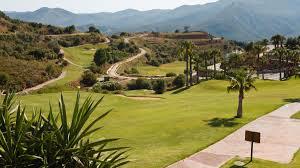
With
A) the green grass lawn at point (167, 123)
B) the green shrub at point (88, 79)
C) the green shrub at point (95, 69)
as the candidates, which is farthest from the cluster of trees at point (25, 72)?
the green grass lawn at point (167, 123)

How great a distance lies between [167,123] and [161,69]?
103560 mm

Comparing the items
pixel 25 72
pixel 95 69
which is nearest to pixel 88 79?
pixel 25 72

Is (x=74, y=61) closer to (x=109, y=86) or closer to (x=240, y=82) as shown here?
(x=109, y=86)

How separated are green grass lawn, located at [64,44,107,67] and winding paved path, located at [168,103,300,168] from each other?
88.4 metres

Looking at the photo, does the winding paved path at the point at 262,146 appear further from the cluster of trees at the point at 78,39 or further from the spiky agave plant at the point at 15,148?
the cluster of trees at the point at 78,39

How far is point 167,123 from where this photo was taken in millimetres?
38531

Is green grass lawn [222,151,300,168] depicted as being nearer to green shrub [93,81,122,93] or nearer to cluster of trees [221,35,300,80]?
green shrub [93,81,122,93]

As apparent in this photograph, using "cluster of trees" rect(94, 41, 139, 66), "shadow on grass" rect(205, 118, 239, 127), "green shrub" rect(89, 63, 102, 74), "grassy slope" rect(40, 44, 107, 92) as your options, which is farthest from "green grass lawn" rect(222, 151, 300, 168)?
"cluster of trees" rect(94, 41, 139, 66)

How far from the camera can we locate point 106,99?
54.7 metres

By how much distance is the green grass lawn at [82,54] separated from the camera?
124256 millimetres

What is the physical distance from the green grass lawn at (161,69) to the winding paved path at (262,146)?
90187mm

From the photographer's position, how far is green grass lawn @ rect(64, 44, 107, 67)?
124 m

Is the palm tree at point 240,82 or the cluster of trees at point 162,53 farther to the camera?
the cluster of trees at point 162,53

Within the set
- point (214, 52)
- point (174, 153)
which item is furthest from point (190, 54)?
point (174, 153)
